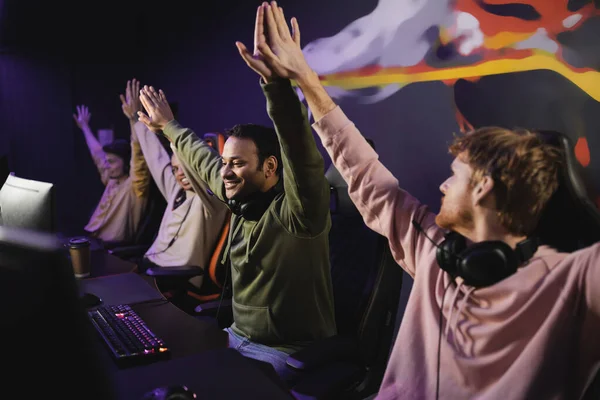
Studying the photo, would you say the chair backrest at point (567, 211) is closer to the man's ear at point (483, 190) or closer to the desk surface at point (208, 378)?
the man's ear at point (483, 190)

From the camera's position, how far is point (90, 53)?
508 cm

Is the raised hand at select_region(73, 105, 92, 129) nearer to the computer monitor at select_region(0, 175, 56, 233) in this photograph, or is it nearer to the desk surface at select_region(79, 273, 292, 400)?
the computer monitor at select_region(0, 175, 56, 233)

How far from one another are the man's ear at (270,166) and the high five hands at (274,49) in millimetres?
594

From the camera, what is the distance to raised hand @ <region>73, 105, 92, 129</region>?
4891mm

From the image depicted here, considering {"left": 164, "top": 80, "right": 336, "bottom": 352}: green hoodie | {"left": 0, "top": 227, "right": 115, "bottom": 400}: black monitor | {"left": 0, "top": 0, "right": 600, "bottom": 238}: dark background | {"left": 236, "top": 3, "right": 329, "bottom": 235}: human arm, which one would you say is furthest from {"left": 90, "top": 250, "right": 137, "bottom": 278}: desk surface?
{"left": 0, "top": 227, "right": 115, "bottom": 400}: black monitor

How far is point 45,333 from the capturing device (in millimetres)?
514

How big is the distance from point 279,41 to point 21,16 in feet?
14.4

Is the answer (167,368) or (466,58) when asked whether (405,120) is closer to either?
(466,58)

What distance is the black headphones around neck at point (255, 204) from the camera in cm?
179

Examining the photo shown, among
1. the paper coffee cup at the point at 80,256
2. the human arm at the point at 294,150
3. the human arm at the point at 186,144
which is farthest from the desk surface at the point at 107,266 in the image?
the human arm at the point at 294,150

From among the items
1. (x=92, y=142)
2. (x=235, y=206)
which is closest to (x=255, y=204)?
(x=235, y=206)

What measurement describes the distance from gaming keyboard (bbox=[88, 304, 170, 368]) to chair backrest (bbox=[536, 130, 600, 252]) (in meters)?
1.02

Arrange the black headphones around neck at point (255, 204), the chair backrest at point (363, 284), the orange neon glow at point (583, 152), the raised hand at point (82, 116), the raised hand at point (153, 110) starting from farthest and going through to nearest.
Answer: the raised hand at point (82, 116) → the raised hand at point (153, 110) → the black headphones around neck at point (255, 204) → the chair backrest at point (363, 284) → the orange neon glow at point (583, 152)

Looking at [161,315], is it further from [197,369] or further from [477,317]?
[477,317]
